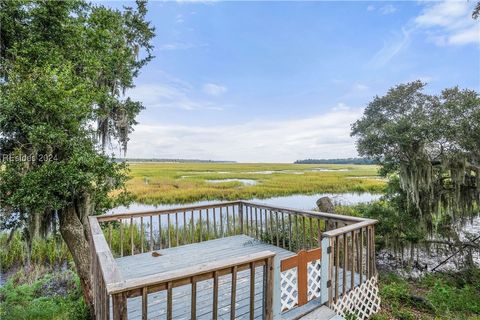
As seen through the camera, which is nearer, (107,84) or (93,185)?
(93,185)

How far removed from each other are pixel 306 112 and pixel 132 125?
695 inches

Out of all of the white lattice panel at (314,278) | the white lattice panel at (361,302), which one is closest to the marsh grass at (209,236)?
the white lattice panel at (361,302)

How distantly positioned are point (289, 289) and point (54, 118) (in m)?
4.25

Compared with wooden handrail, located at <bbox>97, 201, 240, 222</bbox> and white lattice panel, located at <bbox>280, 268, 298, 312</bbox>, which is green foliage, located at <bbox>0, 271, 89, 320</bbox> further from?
white lattice panel, located at <bbox>280, 268, 298, 312</bbox>

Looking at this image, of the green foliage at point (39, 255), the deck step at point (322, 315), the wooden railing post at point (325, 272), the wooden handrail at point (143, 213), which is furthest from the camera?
the green foliage at point (39, 255)

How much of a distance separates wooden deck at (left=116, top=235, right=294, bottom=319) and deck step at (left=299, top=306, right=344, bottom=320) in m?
0.54

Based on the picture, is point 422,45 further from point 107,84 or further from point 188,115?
point 188,115

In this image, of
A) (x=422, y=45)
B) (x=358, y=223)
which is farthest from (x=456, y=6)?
(x=358, y=223)

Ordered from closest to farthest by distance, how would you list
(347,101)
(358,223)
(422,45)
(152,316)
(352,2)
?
(152,316), (358,223), (352,2), (422,45), (347,101)

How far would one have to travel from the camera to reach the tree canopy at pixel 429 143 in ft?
16.9

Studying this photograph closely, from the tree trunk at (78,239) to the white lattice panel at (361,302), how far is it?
423cm

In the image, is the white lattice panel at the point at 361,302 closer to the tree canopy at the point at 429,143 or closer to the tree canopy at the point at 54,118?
the tree canopy at the point at 429,143

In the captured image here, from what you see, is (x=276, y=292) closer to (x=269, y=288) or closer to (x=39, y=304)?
(x=269, y=288)

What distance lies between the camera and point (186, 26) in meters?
10.7
